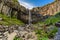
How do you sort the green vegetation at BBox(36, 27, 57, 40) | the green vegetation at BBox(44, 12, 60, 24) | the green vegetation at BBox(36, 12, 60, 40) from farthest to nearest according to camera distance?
1. the green vegetation at BBox(44, 12, 60, 24)
2. the green vegetation at BBox(36, 27, 57, 40)
3. the green vegetation at BBox(36, 12, 60, 40)

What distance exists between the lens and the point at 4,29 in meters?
9.69

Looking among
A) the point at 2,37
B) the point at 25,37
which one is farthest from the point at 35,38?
the point at 2,37

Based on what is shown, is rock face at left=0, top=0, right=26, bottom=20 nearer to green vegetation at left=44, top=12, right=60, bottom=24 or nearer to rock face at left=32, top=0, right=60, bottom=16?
rock face at left=32, top=0, right=60, bottom=16

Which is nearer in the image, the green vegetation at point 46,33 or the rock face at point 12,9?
the green vegetation at point 46,33

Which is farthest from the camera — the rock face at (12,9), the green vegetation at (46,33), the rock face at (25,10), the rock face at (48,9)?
the rock face at (48,9)

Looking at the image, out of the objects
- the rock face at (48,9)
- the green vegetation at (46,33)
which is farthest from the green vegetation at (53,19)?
the green vegetation at (46,33)

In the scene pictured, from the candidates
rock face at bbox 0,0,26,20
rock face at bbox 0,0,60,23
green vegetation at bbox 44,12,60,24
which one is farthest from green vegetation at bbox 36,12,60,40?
rock face at bbox 0,0,26,20

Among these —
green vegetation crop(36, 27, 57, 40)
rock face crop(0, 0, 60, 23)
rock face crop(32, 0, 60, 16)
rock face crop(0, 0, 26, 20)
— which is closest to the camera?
green vegetation crop(36, 27, 57, 40)

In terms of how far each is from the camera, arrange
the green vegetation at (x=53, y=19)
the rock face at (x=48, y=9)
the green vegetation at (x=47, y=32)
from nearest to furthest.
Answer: the green vegetation at (x=47, y=32)
the green vegetation at (x=53, y=19)
the rock face at (x=48, y=9)

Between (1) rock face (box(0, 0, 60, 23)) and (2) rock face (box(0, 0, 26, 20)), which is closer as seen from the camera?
(2) rock face (box(0, 0, 26, 20))

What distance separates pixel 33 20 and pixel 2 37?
6913 mm

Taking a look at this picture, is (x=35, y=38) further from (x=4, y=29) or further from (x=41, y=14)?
(x=41, y=14)

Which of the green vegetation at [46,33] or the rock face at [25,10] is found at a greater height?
the rock face at [25,10]

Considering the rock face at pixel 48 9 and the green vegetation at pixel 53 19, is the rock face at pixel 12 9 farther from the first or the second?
the green vegetation at pixel 53 19
